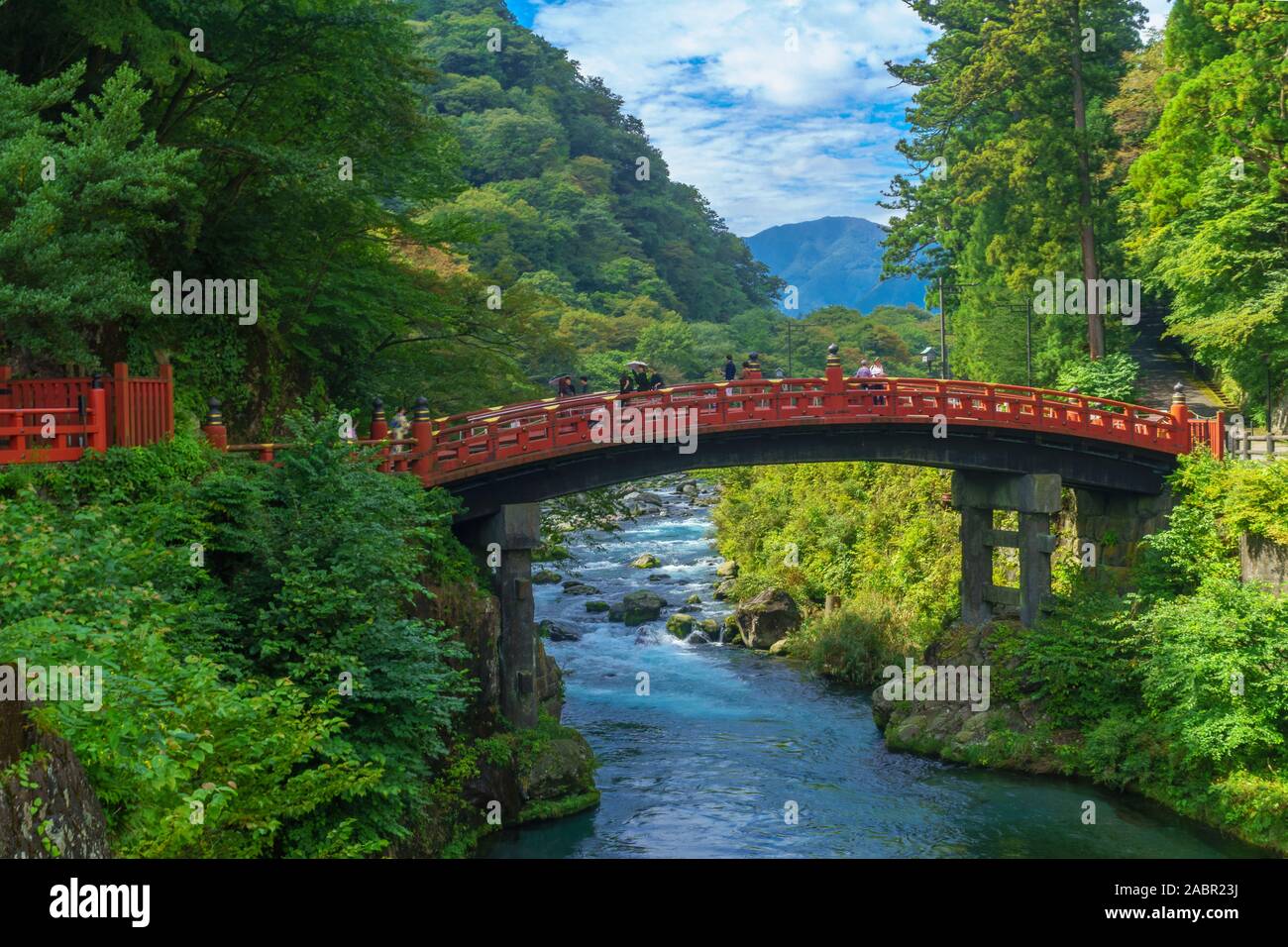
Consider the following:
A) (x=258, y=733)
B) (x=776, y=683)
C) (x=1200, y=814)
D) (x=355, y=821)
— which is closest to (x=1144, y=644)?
(x=1200, y=814)

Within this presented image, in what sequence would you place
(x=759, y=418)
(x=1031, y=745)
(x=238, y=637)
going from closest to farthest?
(x=238, y=637) → (x=1031, y=745) → (x=759, y=418)

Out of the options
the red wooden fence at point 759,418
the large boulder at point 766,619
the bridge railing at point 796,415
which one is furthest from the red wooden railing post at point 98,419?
the large boulder at point 766,619

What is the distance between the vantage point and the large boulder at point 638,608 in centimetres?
4094

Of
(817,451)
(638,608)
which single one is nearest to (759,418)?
(817,451)

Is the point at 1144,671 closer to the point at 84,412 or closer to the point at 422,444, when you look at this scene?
the point at 422,444

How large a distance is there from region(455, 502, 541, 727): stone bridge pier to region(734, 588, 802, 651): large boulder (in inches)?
488

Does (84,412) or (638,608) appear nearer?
(84,412)

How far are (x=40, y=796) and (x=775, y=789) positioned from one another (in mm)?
17341

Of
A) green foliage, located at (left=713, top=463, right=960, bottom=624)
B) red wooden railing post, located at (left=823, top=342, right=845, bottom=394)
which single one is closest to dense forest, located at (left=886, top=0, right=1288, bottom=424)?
green foliage, located at (left=713, top=463, right=960, bottom=624)

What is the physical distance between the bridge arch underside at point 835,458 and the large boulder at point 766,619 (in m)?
9.13

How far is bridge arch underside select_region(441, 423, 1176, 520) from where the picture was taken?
2638 centimetres

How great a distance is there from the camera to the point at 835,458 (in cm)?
2927

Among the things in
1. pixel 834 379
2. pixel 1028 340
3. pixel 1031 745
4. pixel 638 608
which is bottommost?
pixel 1031 745

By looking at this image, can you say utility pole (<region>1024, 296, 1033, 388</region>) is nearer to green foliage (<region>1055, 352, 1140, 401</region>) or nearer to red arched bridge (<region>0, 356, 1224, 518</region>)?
green foliage (<region>1055, 352, 1140, 401</region>)
